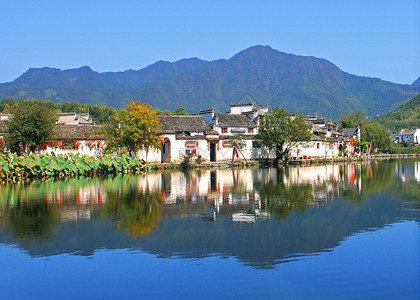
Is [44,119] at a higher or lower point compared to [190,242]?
higher

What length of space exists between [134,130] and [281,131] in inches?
617

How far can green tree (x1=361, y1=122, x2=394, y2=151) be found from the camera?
77.4 metres

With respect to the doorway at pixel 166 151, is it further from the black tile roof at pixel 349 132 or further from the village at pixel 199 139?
the black tile roof at pixel 349 132

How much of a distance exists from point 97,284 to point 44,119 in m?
32.9

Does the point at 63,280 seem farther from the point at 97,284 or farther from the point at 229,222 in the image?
the point at 229,222

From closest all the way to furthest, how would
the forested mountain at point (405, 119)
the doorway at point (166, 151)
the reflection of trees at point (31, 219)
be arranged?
1. the reflection of trees at point (31, 219)
2. the doorway at point (166, 151)
3. the forested mountain at point (405, 119)

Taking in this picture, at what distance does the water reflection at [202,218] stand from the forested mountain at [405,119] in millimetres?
118519

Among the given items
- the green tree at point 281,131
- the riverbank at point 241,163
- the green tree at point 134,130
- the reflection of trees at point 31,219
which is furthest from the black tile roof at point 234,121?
the reflection of trees at point 31,219

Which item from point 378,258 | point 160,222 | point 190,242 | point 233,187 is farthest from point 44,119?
point 378,258

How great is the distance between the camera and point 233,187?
24.6 meters

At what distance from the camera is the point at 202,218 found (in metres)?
14.8

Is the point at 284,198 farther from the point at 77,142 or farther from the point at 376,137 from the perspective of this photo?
the point at 376,137

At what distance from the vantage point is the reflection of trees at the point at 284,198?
52.6ft

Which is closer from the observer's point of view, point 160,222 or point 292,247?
point 292,247
